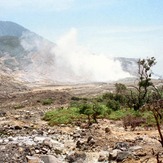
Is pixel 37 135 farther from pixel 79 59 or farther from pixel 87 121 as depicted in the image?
pixel 79 59

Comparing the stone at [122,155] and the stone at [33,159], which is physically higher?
the stone at [122,155]

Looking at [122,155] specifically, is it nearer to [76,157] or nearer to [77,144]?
[76,157]

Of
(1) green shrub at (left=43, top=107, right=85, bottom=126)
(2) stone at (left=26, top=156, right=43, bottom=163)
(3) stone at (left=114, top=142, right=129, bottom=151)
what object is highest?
(3) stone at (left=114, top=142, right=129, bottom=151)

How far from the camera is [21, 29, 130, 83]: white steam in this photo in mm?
113375

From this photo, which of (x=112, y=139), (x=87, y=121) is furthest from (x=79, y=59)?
(x=112, y=139)

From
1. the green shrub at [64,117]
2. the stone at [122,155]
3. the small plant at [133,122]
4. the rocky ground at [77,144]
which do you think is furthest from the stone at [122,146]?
A: the green shrub at [64,117]

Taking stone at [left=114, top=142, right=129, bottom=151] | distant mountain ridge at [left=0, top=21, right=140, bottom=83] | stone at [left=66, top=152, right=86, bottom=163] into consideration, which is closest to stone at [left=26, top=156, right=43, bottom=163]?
stone at [left=66, top=152, right=86, bottom=163]

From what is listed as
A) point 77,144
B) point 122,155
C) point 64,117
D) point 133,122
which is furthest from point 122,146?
point 64,117

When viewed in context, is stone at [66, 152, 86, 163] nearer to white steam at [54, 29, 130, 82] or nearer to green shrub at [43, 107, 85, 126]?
green shrub at [43, 107, 85, 126]

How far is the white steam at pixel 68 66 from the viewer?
372 feet

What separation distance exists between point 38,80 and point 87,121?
72312 millimetres

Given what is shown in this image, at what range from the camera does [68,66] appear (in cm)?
12250

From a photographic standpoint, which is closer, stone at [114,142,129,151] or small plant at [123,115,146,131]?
stone at [114,142,129,151]

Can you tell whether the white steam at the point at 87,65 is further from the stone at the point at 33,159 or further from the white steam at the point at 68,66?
the stone at the point at 33,159
